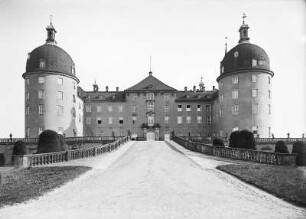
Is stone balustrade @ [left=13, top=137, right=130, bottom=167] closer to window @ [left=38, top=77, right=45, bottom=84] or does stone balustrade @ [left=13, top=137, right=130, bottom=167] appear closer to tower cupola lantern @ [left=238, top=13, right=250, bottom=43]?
window @ [left=38, top=77, right=45, bottom=84]

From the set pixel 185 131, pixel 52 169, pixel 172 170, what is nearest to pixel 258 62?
pixel 185 131

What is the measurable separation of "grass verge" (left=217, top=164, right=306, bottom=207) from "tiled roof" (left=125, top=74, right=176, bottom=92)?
40309 mm

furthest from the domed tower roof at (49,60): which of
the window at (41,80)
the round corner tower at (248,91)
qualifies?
the round corner tower at (248,91)

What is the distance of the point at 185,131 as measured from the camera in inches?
2144

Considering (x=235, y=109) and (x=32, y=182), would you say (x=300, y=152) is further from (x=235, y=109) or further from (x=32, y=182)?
(x=235, y=109)

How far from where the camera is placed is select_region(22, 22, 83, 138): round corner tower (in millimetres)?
40781

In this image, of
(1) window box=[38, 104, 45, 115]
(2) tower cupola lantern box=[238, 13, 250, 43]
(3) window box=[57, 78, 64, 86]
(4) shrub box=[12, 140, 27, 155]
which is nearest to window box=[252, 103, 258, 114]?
(2) tower cupola lantern box=[238, 13, 250, 43]

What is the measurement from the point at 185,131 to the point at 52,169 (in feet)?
137

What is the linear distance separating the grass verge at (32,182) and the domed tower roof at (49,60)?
2986 centimetres

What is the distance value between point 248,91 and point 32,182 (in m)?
36.7

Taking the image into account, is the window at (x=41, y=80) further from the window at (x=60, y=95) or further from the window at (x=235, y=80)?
the window at (x=235, y=80)

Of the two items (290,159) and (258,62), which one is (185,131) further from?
(290,159)

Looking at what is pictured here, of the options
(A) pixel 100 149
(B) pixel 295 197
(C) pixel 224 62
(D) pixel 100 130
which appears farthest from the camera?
(D) pixel 100 130

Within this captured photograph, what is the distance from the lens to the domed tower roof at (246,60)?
41.8 m
